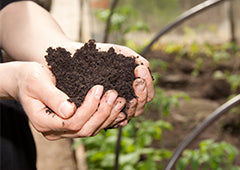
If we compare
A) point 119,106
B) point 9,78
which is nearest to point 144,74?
point 119,106

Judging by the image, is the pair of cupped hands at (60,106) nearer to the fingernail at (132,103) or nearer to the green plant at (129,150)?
the fingernail at (132,103)

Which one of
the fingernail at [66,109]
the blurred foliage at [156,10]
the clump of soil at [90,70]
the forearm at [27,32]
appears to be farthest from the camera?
the blurred foliage at [156,10]

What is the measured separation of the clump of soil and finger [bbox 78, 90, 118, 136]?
57 mm

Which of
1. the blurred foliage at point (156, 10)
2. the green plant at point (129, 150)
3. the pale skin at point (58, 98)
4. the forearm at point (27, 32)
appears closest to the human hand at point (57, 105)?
the pale skin at point (58, 98)

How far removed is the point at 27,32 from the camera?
0.89m

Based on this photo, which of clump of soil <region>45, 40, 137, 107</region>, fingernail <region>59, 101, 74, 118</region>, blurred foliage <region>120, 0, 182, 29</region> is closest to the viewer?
fingernail <region>59, 101, 74, 118</region>

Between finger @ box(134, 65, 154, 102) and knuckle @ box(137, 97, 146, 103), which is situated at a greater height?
finger @ box(134, 65, 154, 102)

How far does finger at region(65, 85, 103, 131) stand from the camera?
65 cm

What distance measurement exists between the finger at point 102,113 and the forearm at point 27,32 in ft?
0.93

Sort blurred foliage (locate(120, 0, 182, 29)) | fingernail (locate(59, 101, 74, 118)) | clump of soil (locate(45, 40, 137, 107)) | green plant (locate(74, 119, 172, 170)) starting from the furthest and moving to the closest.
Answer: blurred foliage (locate(120, 0, 182, 29)), green plant (locate(74, 119, 172, 170)), clump of soil (locate(45, 40, 137, 107)), fingernail (locate(59, 101, 74, 118))

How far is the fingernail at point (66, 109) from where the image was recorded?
0.62 metres

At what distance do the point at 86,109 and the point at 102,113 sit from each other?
0.13 ft

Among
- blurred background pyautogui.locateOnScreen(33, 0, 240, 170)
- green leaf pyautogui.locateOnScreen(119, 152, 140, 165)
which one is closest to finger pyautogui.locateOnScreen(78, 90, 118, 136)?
blurred background pyautogui.locateOnScreen(33, 0, 240, 170)

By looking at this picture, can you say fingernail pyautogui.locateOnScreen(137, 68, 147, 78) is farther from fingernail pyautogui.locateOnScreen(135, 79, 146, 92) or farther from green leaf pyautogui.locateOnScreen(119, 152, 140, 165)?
green leaf pyautogui.locateOnScreen(119, 152, 140, 165)
